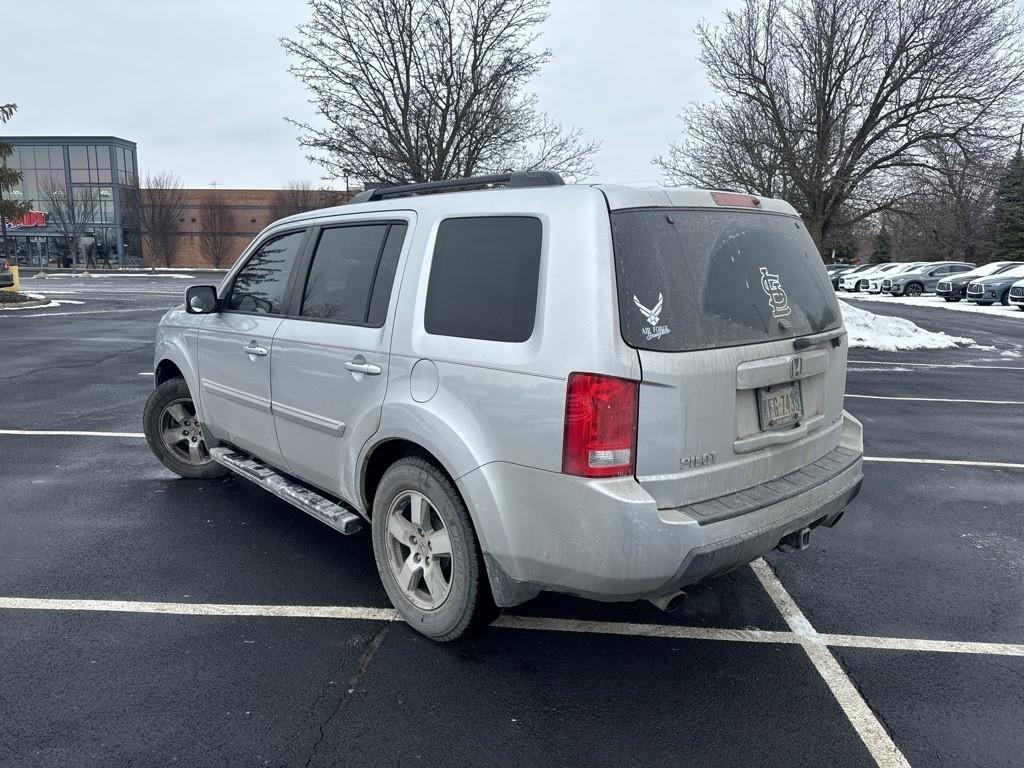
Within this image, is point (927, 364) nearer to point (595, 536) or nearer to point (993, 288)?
point (595, 536)

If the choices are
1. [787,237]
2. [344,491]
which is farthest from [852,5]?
[344,491]

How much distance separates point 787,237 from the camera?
10.9 ft

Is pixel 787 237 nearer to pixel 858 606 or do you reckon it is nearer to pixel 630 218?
pixel 630 218


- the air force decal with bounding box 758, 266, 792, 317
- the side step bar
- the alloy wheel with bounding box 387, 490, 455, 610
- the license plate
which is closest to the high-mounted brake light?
the air force decal with bounding box 758, 266, 792, 317

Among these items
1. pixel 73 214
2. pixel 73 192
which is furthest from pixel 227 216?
pixel 73 214

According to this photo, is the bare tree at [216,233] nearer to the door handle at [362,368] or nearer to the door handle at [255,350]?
the door handle at [255,350]

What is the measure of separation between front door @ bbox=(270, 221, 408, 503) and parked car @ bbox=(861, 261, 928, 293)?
38808 mm

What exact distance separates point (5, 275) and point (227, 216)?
46.0 metres

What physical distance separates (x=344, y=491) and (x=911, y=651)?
2680 millimetres

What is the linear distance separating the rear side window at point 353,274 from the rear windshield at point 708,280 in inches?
48.4

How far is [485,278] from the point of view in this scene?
2.93 metres

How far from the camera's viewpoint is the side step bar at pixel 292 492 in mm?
3549

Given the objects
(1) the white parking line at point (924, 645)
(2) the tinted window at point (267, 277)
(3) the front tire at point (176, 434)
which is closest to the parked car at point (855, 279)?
(1) the white parking line at point (924, 645)

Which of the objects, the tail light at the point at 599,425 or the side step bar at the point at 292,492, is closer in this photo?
the tail light at the point at 599,425
